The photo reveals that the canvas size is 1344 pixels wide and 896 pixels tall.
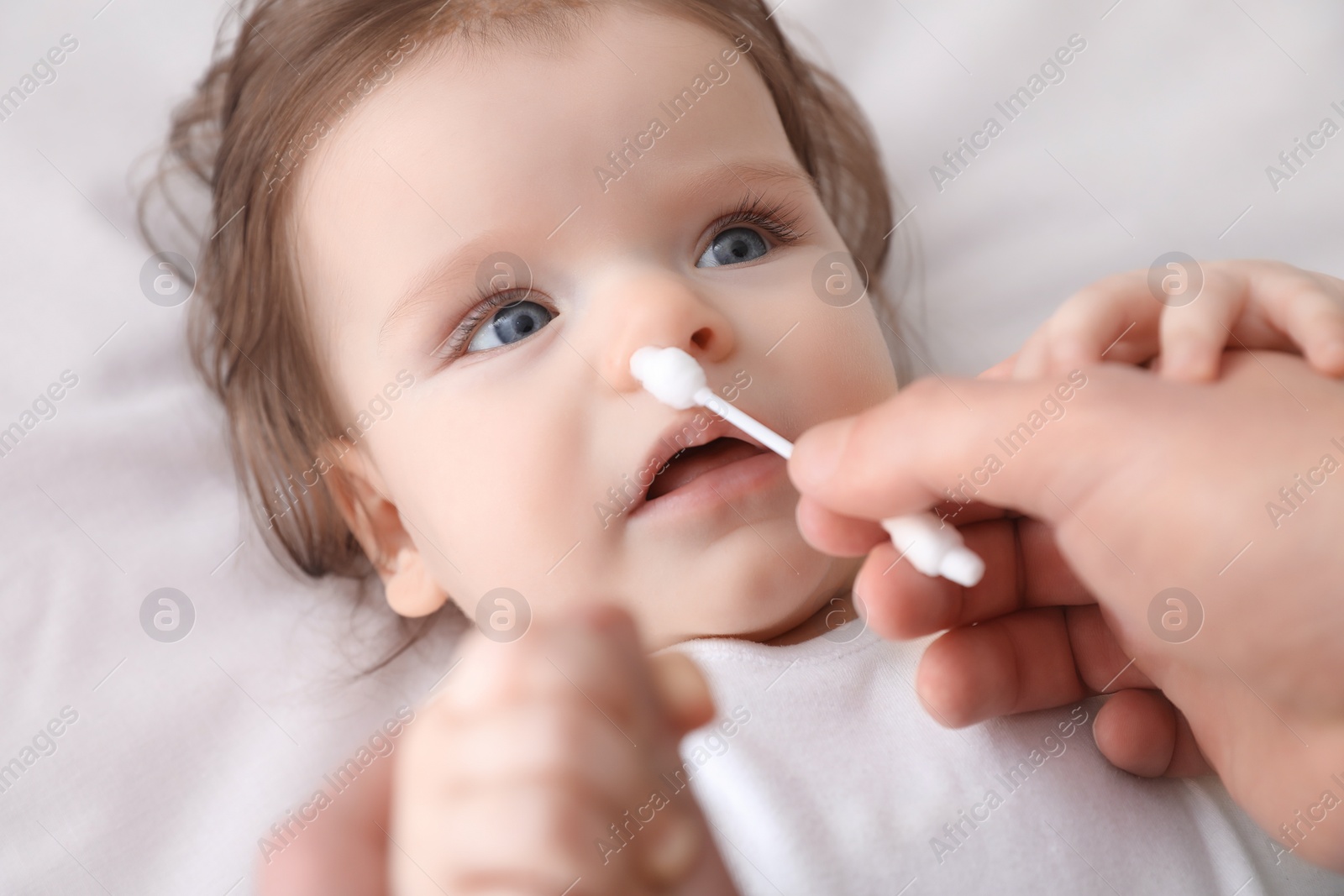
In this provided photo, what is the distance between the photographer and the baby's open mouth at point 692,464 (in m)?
0.94

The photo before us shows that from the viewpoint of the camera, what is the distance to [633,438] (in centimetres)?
90

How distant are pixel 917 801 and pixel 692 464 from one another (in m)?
0.35

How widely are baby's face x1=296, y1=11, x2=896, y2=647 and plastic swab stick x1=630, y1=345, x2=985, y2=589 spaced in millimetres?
37

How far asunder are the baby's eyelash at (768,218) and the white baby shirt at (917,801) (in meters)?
0.43

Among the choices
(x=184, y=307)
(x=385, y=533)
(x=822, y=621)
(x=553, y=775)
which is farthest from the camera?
(x=184, y=307)

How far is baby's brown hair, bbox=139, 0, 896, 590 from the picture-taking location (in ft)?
3.58

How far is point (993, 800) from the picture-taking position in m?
0.88

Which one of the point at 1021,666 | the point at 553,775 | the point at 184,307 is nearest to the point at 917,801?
the point at 1021,666

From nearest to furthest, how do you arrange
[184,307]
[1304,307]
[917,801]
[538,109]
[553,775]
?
1. [553,775]
2. [1304,307]
3. [917,801]
4. [538,109]
5. [184,307]

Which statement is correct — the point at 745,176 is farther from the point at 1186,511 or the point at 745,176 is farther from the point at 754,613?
the point at 1186,511

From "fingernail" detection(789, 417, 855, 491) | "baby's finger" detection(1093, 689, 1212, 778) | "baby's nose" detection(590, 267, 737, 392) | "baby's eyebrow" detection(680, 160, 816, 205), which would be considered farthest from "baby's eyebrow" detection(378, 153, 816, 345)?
"baby's finger" detection(1093, 689, 1212, 778)

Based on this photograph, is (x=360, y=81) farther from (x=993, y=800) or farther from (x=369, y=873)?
(x=993, y=800)

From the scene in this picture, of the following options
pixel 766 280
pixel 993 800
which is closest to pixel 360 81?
pixel 766 280

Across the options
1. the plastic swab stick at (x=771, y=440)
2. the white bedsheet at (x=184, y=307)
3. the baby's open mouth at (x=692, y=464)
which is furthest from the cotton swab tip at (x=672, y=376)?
the white bedsheet at (x=184, y=307)
